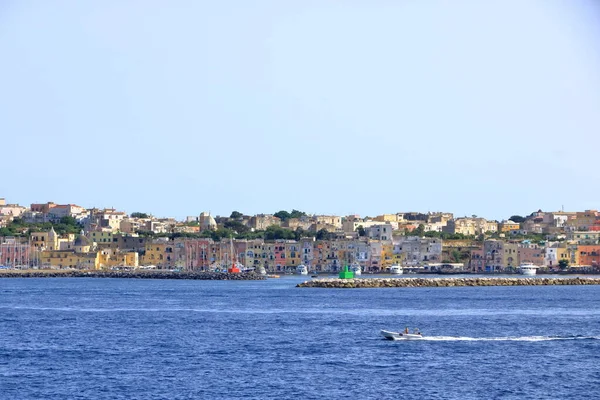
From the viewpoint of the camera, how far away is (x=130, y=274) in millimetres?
115625

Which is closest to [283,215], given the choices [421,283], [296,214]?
[296,214]

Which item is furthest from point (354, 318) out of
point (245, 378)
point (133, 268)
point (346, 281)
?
point (133, 268)

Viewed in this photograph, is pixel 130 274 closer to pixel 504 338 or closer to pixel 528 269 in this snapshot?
pixel 528 269

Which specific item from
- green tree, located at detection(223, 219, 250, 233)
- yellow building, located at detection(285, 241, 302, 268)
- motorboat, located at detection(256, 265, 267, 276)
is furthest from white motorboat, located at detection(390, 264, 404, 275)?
green tree, located at detection(223, 219, 250, 233)

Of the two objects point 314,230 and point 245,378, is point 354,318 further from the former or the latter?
point 314,230

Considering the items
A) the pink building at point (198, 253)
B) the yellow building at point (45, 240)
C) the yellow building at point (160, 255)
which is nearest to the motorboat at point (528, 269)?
the pink building at point (198, 253)

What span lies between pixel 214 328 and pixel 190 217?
132 m

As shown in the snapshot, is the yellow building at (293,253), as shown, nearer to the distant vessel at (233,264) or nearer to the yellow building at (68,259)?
the distant vessel at (233,264)

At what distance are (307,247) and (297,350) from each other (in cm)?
8610

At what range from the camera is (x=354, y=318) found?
5209 centimetres

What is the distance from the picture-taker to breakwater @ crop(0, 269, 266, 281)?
110312mm

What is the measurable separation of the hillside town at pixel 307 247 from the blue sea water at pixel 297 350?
5775 cm

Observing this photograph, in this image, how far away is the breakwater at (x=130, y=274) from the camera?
110 m

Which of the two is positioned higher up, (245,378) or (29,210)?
(29,210)
